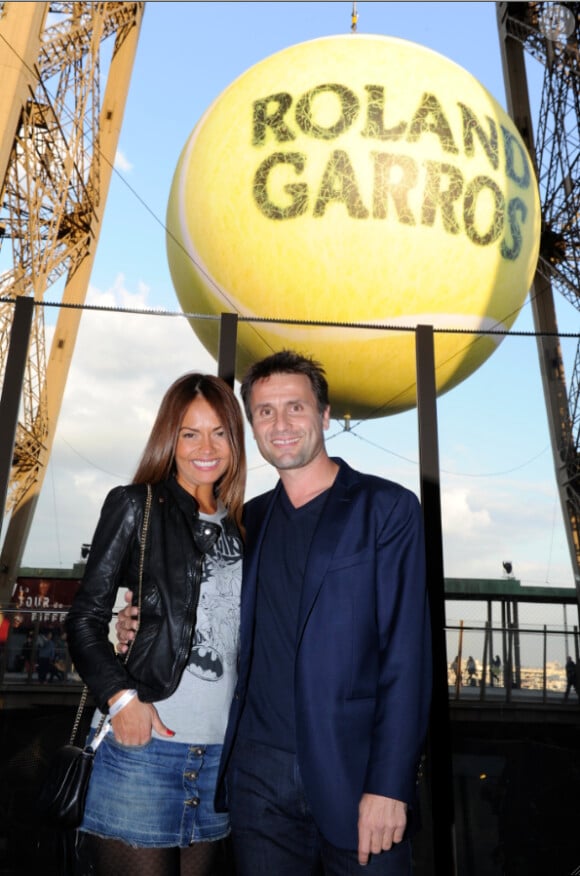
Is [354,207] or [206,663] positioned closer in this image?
[206,663]

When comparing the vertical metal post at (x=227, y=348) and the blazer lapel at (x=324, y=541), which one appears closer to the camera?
the blazer lapel at (x=324, y=541)

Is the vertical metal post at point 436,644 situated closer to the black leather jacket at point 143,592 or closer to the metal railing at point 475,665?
the black leather jacket at point 143,592

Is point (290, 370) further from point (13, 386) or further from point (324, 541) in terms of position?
point (13, 386)

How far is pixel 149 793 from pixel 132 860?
0.57ft

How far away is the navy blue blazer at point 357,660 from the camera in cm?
190

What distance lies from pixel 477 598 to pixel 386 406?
63.1 ft

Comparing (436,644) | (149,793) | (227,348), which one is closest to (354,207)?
(227,348)

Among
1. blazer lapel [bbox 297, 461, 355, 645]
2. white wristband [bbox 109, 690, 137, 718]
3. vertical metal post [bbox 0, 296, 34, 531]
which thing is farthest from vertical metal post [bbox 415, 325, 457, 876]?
vertical metal post [bbox 0, 296, 34, 531]

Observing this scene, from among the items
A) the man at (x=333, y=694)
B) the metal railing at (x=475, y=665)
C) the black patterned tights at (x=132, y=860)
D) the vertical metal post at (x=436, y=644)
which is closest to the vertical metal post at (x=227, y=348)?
the vertical metal post at (x=436, y=644)

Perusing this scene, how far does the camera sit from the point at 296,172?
421 cm

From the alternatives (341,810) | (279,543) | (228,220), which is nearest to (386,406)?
(228,220)

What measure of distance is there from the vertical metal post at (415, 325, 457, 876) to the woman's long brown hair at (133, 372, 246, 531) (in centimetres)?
137

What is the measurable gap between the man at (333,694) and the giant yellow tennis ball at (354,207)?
6.81 ft

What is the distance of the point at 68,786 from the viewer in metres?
1.89
